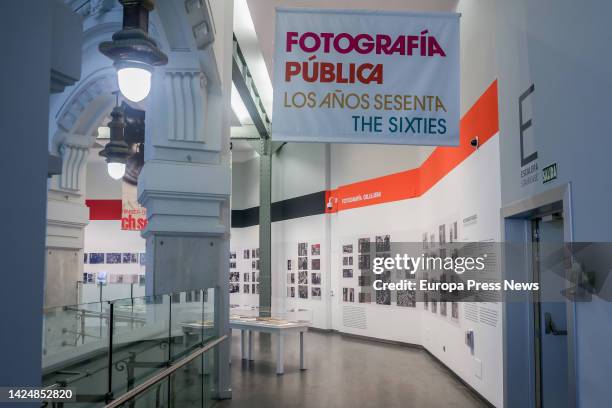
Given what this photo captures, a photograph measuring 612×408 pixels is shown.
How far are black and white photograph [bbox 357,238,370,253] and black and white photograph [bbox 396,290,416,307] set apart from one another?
1.30m

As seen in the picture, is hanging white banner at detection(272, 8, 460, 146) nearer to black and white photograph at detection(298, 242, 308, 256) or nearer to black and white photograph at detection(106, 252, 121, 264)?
black and white photograph at detection(298, 242, 308, 256)

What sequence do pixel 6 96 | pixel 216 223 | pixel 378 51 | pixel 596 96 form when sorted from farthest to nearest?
pixel 216 223, pixel 378 51, pixel 596 96, pixel 6 96

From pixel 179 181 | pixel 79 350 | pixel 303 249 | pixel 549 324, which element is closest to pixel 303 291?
pixel 303 249

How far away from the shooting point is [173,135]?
5.63 m

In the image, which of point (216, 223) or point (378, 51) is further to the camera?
point (216, 223)

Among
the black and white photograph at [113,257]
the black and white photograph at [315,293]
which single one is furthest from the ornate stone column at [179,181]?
the black and white photograph at [113,257]

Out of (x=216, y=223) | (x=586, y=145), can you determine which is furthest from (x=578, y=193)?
(x=216, y=223)

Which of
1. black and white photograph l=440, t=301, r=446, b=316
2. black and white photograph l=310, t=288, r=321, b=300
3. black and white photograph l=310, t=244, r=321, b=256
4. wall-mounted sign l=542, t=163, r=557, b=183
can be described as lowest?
black and white photograph l=310, t=288, r=321, b=300

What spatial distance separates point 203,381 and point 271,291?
Result: 34.1 feet

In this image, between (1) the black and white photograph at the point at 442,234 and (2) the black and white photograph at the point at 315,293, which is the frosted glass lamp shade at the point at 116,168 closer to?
(1) the black and white photograph at the point at 442,234

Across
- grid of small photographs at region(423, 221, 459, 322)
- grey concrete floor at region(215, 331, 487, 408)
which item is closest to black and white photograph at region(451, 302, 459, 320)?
grid of small photographs at region(423, 221, 459, 322)

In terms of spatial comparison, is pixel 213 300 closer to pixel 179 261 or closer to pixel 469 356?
pixel 179 261

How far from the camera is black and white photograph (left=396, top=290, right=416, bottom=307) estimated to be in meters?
12.0

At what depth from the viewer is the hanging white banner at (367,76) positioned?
495cm
